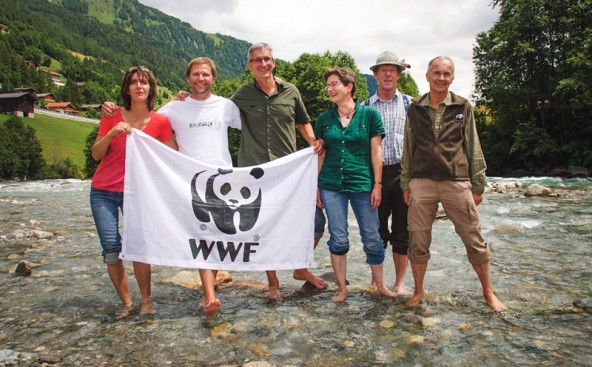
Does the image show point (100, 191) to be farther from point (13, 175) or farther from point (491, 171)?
point (13, 175)

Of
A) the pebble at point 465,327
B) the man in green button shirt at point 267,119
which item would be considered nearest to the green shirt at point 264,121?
the man in green button shirt at point 267,119

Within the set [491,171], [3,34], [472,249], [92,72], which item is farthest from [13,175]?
[3,34]

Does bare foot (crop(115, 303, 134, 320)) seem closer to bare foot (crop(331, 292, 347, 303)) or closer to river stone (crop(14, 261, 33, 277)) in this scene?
bare foot (crop(331, 292, 347, 303))

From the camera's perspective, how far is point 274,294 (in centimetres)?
532

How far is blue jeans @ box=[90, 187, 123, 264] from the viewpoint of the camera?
468 centimetres

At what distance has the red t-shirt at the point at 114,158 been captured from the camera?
15.6ft

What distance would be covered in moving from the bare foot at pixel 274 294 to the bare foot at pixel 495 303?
7.81 feet

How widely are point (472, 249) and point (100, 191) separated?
4.12 m

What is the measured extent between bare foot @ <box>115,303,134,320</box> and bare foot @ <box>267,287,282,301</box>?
160 cm

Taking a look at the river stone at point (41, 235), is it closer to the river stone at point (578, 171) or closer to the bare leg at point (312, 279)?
the bare leg at point (312, 279)

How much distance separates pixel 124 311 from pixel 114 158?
1.72 metres

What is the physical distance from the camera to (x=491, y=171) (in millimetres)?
39406

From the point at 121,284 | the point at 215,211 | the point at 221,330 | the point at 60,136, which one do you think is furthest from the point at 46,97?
the point at 221,330

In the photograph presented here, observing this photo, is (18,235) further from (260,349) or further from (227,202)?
(260,349)
